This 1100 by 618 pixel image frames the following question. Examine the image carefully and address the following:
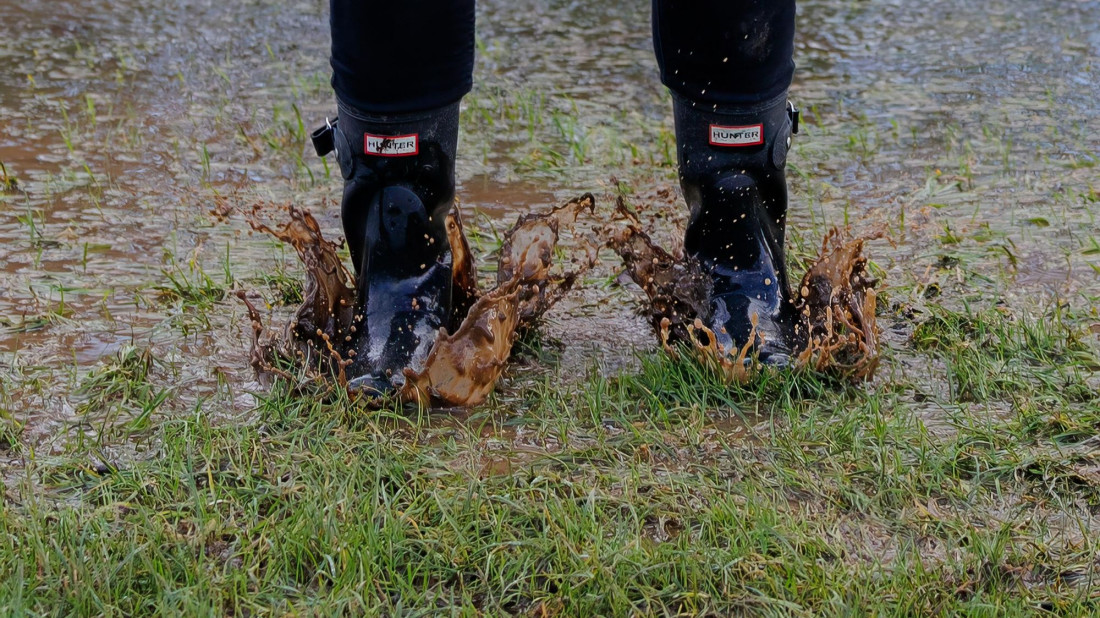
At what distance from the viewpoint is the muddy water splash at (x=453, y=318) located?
7.53ft

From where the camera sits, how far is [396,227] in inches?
92.8

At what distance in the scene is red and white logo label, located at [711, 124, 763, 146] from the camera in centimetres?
239

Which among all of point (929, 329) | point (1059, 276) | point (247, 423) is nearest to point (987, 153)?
point (1059, 276)

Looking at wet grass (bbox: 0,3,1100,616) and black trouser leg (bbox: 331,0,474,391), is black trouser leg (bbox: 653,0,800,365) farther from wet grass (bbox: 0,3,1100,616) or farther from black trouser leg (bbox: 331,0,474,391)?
black trouser leg (bbox: 331,0,474,391)

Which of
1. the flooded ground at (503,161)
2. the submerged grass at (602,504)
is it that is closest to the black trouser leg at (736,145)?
the submerged grass at (602,504)

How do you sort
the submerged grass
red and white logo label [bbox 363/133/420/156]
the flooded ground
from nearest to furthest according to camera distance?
the submerged grass < red and white logo label [bbox 363/133/420/156] < the flooded ground

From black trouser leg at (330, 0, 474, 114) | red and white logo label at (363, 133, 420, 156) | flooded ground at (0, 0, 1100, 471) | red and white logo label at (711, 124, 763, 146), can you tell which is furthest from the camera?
flooded ground at (0, 0, 1100, 471)

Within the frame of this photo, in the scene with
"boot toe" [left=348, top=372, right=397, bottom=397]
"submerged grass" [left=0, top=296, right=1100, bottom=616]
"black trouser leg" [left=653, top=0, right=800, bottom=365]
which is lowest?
"submerged grass" [left=0, top=296, right=1100, bottom=616]

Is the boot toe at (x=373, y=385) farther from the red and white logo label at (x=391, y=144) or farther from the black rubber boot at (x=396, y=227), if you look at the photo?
the red and white logo label at (x=391, y=144)

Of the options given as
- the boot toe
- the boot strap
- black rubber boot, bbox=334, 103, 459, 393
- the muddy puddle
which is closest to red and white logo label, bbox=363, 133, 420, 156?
black rubber boot, bbox=334, 103, 459, 393

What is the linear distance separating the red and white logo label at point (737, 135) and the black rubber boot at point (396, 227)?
0.52 m

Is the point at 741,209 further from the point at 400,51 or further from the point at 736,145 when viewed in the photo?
the point at 400,51

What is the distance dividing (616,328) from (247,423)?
875mm

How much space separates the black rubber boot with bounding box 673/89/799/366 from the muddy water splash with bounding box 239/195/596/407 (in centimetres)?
27
